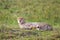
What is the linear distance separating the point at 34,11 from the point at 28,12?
0.51 metres

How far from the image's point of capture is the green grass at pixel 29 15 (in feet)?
35.9

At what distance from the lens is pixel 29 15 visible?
50.7 feet

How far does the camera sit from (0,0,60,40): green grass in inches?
430

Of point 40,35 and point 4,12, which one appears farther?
point 4,12

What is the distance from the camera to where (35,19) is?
583 inches

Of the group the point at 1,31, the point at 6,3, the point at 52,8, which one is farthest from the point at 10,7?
the point at 1,31

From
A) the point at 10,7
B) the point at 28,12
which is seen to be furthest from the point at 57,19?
the point at 10,7

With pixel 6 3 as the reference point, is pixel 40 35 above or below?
below

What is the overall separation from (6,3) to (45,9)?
2307mm

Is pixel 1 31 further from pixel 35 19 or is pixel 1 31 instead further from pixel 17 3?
pixel 17 3

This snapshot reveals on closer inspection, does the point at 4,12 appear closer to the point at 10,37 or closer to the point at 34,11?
the point at 34,11

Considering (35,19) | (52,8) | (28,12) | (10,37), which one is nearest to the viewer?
(10,37)

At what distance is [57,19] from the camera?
1505 cm

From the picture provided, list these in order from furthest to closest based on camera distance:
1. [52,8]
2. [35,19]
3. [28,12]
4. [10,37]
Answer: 1. [52,8]
2. [28,12]
3. [35,19]
4. [10,37]
